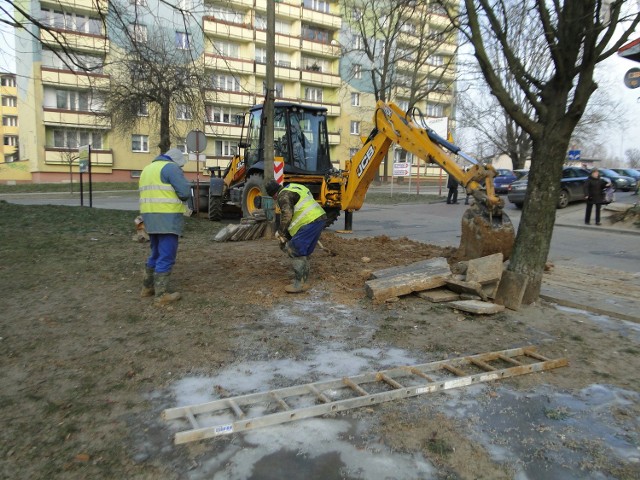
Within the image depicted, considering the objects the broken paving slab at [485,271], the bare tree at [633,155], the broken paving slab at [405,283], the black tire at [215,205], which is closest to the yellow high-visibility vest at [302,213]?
the broken paving slab at [405,283]

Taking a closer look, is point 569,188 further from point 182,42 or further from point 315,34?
point 315,34

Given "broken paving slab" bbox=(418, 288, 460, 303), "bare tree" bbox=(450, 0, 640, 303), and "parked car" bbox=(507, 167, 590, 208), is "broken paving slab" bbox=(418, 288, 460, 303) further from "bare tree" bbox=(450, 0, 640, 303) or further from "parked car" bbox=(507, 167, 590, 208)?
"parked car" bbox=(507, 167, 590, 208)

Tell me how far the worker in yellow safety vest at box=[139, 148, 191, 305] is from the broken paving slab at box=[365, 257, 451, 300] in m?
2.49

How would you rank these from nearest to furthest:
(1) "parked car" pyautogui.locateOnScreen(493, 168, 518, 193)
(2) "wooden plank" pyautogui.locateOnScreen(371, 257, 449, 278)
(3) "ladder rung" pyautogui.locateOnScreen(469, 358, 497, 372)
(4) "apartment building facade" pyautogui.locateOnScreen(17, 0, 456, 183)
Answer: (3) "ladder rung" pyautogui.locateOnScreen(469, 358, 497, 372), (2) "wooden plank" pyautogui.locateOnScreen(371, 257, 449, 278), (1) "parked car" pyautogui.locateOnScreen(493, 168, 518, 193), (4) "apartment building facade" pyautogui.locateOnScreen(17, 0, 456, 183)

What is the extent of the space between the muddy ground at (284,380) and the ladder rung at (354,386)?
0.63 ft

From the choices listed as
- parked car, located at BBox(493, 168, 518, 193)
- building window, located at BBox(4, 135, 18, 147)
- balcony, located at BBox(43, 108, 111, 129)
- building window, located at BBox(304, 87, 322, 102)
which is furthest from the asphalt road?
building window, located at BBox(4, 135, 18, 147)

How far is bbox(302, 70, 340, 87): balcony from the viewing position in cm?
4624

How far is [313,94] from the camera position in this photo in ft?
159

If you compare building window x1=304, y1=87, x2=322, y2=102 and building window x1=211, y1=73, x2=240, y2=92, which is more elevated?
building window x1=304, y1=87, x2=322, y2=102

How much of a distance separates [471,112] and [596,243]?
101 feet

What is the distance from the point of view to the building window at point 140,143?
39.5m

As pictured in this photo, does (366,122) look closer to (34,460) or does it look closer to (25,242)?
(25,242)

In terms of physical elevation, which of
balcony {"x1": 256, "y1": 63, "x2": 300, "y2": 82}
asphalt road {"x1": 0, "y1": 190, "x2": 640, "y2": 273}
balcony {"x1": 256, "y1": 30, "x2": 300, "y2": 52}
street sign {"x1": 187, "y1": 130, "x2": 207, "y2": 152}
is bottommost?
asphalt road {"x1": 0, "y1": 190, "x2": 640, "y2": 273}

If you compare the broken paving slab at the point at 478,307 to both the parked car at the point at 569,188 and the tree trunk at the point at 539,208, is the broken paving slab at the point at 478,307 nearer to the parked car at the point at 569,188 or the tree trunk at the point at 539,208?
the tree trunk at the point at 539,208
